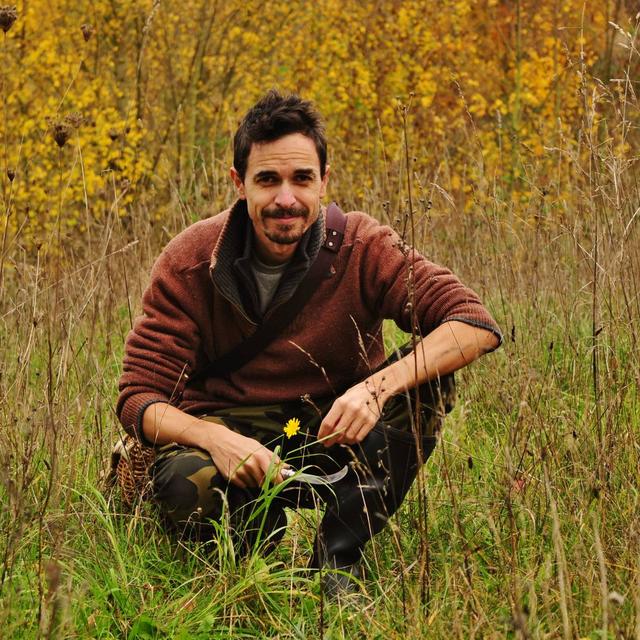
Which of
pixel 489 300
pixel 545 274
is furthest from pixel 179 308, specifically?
pixel 545 274

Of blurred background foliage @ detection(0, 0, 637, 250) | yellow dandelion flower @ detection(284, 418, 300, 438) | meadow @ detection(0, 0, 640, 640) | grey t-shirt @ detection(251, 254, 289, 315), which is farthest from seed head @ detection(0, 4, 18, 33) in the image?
blurred background foliage @ detection(0, 0, 637, 250)

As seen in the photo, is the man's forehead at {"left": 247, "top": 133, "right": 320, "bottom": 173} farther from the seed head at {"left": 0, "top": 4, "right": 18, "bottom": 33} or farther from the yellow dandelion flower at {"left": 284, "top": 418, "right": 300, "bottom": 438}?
the seed head at {"left": 0, "top": 4, "right": 18, "bottom": 33}

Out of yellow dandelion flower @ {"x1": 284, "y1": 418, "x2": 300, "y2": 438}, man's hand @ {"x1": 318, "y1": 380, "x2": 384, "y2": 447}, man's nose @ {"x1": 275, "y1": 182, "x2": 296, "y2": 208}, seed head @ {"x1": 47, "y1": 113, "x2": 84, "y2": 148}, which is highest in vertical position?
seed head @ {"x1": 47, "y1": 113, "x2": 84, "y2": 148}

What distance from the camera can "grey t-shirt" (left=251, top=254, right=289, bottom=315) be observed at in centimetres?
295

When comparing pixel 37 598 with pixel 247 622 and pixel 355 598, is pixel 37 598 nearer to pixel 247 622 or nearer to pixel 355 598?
pixel 247 622

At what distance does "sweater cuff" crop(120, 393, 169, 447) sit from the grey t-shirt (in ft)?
1.49

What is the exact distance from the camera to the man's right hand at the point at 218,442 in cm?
251

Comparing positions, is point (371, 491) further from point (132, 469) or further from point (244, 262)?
point (244, 262)

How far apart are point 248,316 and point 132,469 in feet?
1.84

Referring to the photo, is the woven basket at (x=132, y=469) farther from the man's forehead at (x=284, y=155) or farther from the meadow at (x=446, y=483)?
the man's forehead at (x=284, y=155)

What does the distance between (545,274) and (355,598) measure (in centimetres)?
222

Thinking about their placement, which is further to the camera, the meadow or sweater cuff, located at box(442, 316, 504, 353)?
sweater cuff, located at box(442, 316, 504, 353)

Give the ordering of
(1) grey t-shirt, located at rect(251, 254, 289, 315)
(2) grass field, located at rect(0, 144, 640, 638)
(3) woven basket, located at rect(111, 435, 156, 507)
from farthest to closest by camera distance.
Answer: (1) grey t-shirt, located at rect(251, 254, 289, 315), (3) woven basket, located at rect(111, 435, 156, 507), (2) grass field, located at rect(0, 144, 640, 638)

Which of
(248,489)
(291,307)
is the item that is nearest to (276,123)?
(291,307)
